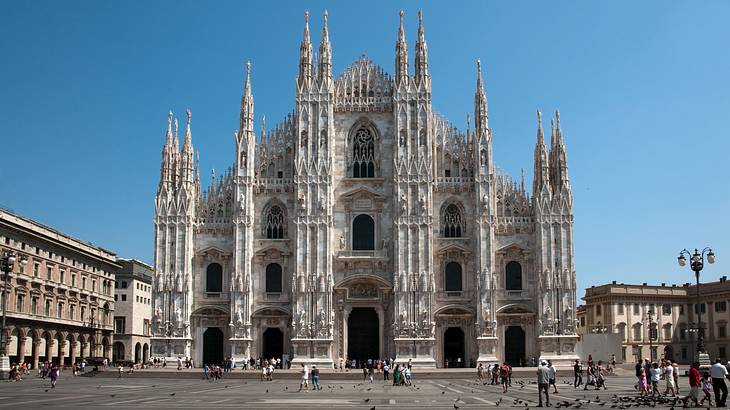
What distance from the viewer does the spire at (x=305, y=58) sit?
62.2 meters

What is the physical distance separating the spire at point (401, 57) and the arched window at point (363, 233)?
1024 cm

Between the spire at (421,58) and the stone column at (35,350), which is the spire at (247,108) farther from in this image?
the stone column at (35,350)

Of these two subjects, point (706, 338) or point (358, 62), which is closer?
point (358, 62)

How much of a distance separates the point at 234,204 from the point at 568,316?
2420cm

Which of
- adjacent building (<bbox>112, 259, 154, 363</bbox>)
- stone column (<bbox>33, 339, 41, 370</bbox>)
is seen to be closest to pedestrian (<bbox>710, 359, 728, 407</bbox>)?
stone column (<bbox>33, 339, 41, 370</bbox>)

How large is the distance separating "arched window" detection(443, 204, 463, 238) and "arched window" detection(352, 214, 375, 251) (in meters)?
5.15

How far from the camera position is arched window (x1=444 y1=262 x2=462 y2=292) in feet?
198

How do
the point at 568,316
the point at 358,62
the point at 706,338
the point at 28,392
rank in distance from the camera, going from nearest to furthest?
the point at 28,392 → the point at 568,316 → the point at 358,62 → the point at 706,338

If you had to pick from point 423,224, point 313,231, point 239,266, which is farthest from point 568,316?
point 239,266

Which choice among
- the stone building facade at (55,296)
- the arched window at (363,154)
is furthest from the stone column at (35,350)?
the arched window at (363,154)

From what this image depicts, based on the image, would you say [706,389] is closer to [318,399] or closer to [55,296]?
[318,399]

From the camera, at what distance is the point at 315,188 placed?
60.5m

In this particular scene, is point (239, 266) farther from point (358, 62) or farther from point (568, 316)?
point (568, 316)

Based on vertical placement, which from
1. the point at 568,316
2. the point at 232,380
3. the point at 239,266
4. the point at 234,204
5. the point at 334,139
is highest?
the point at 334,139
